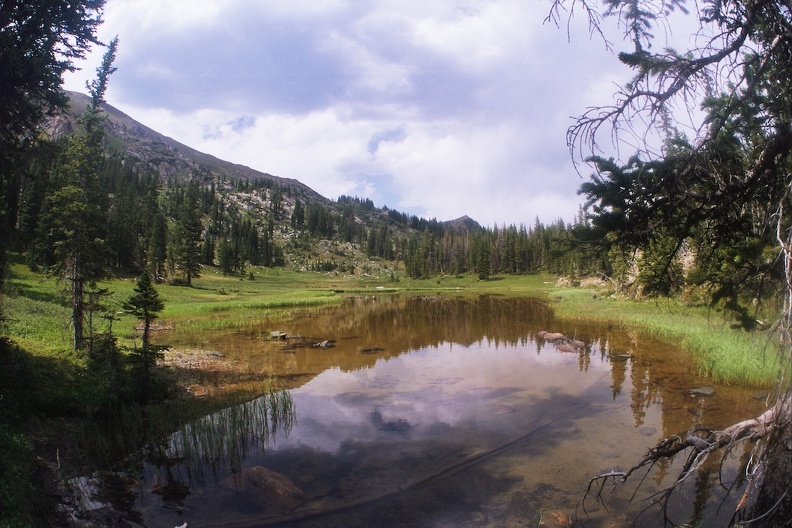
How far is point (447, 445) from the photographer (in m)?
12.4

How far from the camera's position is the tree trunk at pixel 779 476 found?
418 centimetres

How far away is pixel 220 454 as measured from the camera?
37.0 ft

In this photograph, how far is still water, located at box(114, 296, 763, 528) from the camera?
29.4 feet

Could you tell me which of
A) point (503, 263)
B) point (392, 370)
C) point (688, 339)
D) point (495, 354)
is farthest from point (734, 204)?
point (503, 263)

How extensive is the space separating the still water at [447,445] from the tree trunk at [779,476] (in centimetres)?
430

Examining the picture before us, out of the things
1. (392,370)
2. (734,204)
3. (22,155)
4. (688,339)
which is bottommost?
(392,370)

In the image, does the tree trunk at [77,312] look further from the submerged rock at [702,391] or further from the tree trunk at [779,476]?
the submerged rock at [702,391]

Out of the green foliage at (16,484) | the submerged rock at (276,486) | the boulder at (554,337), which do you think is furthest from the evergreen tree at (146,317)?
the boulder at (554,337)

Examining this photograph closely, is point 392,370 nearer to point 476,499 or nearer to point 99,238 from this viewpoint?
point 476,499

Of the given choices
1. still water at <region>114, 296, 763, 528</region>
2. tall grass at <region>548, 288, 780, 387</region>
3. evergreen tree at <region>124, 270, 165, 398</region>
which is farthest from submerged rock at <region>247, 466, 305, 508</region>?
tall grass at <region>548, 288, 780, 387</region>

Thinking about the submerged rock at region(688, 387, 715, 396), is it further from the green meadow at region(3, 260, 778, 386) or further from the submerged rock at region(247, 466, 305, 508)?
the submerged rock at region(247, 466, 305, 508)

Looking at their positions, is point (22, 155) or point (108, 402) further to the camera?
point (108, 402)

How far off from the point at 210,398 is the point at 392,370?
8.99 meters

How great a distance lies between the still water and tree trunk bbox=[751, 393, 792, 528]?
169 inches
